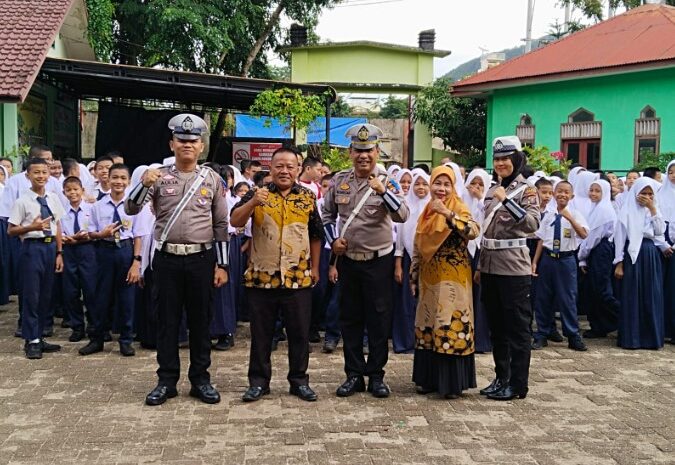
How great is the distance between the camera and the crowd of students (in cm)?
663

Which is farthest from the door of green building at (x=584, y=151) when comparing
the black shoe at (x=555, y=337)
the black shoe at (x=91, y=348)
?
the black shoe at (x=91, y=348)

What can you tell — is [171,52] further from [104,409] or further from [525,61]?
[104,409]

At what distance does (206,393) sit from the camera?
5.29 metres

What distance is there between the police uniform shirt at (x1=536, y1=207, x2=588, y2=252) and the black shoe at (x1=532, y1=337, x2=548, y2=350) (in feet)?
3.08

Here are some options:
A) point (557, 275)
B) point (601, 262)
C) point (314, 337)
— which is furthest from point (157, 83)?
point (557, 275)

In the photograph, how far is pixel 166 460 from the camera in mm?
4176

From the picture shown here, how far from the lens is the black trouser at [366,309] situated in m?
5.45

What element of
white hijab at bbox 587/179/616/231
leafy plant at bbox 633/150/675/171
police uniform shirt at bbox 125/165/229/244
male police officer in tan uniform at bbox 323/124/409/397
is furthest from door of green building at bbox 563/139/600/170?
police uniform shirt at bbox 125/165/229/244

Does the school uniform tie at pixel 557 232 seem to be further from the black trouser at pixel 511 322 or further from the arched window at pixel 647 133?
the arched window at pixel 647 133

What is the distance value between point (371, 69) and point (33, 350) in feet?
63.0

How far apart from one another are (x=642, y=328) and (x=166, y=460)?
530 cm

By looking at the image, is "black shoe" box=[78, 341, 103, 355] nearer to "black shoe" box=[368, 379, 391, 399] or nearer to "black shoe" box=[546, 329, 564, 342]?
"black shoe" box=[368, 379, 391, 399]

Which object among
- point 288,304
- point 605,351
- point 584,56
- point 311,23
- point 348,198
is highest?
point 311,23

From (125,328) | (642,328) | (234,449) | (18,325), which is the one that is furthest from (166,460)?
(642,328)
